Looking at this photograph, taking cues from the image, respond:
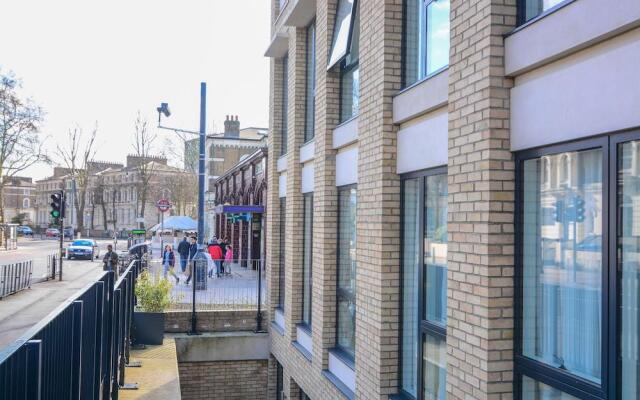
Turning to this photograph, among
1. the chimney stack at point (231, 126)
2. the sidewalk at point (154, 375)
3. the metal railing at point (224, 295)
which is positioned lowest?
the sidewalk at point (154, 375)

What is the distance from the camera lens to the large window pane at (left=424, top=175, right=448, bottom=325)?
223 inches

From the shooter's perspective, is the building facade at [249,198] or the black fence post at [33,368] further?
the building facade at [249,198]

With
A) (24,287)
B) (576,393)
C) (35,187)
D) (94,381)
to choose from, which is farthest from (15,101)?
(35,187)

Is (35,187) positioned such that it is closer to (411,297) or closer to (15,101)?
(15,101)

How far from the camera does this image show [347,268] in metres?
8.56

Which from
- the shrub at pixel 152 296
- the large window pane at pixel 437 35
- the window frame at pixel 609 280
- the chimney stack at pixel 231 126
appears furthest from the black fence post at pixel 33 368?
the chimney stack at pixel 231 126

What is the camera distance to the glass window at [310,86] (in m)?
10.7

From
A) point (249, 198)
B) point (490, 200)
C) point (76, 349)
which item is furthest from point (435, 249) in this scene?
point (249, 198)

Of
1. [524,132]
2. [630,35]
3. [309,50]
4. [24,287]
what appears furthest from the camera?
[24,287]

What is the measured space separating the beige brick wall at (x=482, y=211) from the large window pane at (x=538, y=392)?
107 millimetres

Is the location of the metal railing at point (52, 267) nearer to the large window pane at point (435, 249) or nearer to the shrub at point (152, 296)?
the shrub at point (152, 296)

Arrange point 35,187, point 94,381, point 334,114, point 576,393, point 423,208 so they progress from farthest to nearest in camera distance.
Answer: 1. point 35,187
2. point 334,114
3. point 423,208
4. point 94,381
5. point 576,393

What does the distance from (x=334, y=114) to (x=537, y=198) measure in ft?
16.1

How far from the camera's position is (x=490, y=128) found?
4477mm
